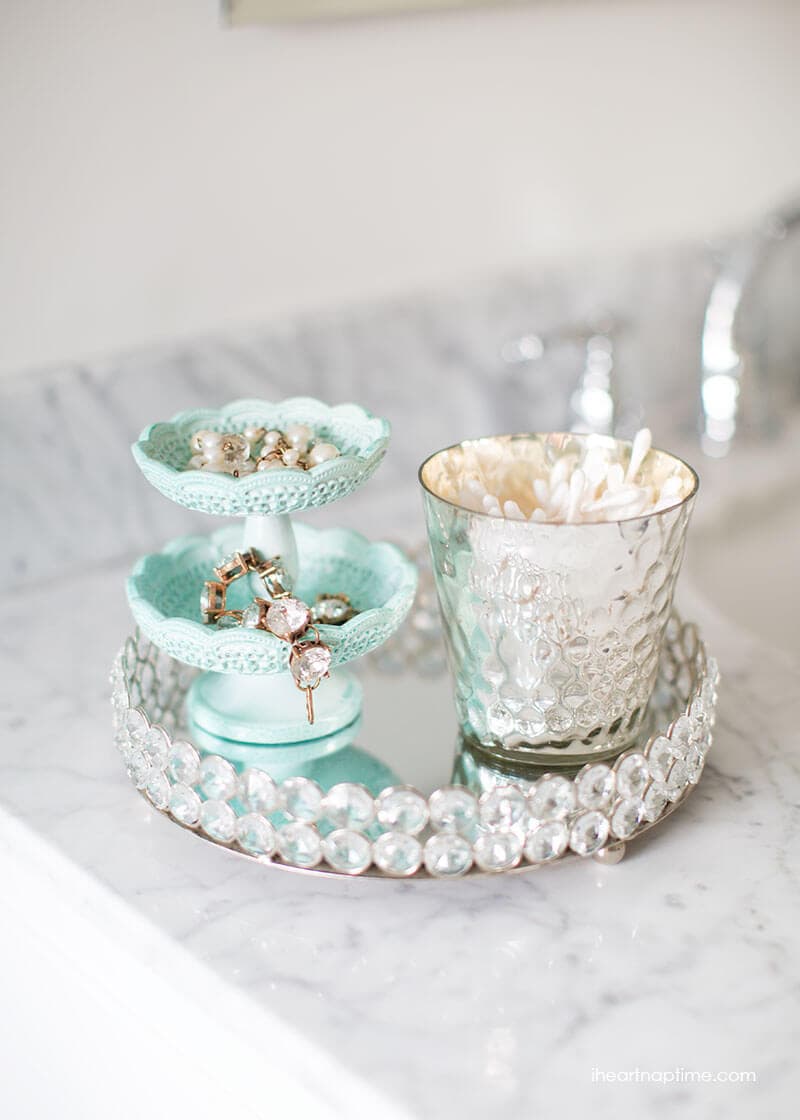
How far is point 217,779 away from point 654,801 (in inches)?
Result: 6.9

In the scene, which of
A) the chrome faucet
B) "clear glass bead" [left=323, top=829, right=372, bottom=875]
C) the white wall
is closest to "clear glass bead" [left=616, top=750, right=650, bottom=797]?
"clear glass bead" [left=323, top=829, right=372, bottom=875]

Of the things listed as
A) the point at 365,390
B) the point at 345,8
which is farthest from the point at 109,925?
the point at 345,8

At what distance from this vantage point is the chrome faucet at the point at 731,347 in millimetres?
959

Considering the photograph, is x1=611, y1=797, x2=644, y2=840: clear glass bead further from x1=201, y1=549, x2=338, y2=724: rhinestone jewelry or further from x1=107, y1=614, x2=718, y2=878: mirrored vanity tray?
x1=201, y1=549, x2=338, y2=724: rhinestone jewelry

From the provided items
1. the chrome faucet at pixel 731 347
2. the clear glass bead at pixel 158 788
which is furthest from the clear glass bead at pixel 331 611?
the chrome faucet at pixel 731 347

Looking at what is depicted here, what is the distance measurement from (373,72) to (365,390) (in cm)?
22

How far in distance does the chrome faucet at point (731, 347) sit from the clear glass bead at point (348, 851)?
0.63 metres

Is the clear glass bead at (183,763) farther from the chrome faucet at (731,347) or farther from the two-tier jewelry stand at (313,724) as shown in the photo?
the chrome faucet at (731,347)

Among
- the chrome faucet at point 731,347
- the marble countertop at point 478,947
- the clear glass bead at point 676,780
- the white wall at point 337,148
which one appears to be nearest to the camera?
the marble countertop at point 478,947

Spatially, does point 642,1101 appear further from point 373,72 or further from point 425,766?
point 373,72

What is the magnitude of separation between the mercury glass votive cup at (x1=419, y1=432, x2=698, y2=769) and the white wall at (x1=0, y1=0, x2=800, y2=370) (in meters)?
0.32

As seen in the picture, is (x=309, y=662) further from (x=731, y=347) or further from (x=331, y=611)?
(x=731, y=347)

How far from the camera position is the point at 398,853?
17.2 inches

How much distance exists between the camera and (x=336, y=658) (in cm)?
51
